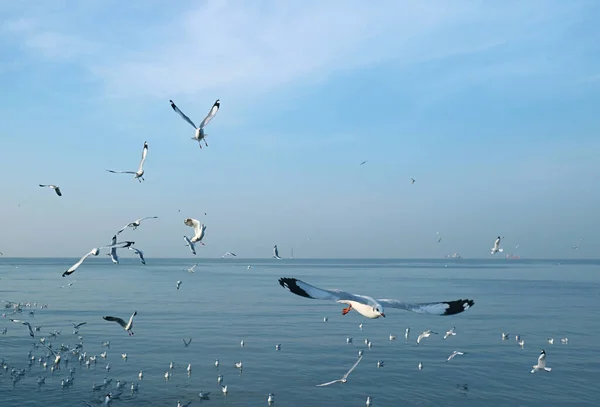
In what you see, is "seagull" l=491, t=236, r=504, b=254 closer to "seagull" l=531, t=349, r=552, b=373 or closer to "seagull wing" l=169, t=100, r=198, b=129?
"seagull" l=531, t=349, r=552, b=373

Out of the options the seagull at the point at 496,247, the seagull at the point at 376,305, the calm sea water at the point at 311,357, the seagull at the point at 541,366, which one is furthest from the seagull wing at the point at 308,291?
the seagull at the point at 496,247

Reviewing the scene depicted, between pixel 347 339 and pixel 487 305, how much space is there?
92.0 ft

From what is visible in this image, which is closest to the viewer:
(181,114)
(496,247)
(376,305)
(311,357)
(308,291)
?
(308,291)

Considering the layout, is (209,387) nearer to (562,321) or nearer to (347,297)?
(347,297)

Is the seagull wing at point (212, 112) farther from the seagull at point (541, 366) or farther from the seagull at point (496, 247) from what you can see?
the seagull at point (496, 247)

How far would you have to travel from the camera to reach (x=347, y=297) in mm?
9562

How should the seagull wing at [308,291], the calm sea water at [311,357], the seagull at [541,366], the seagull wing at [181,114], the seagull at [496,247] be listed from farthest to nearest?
the seagull at [496,247] < the seagull at [541,366] < the calm sea water at [311,357] < the seagull wing at [181,114] < the seagull wing at [308,291]

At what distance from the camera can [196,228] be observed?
19.0 m

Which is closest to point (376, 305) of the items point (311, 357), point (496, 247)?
point (311, 357)

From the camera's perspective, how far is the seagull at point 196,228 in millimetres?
18812

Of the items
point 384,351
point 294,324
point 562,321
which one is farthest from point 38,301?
point 562,321

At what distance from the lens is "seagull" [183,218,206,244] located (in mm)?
18812

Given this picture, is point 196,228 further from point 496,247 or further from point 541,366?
point 496,247

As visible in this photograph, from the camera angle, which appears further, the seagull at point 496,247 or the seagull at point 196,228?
the seagull at point 496,247
